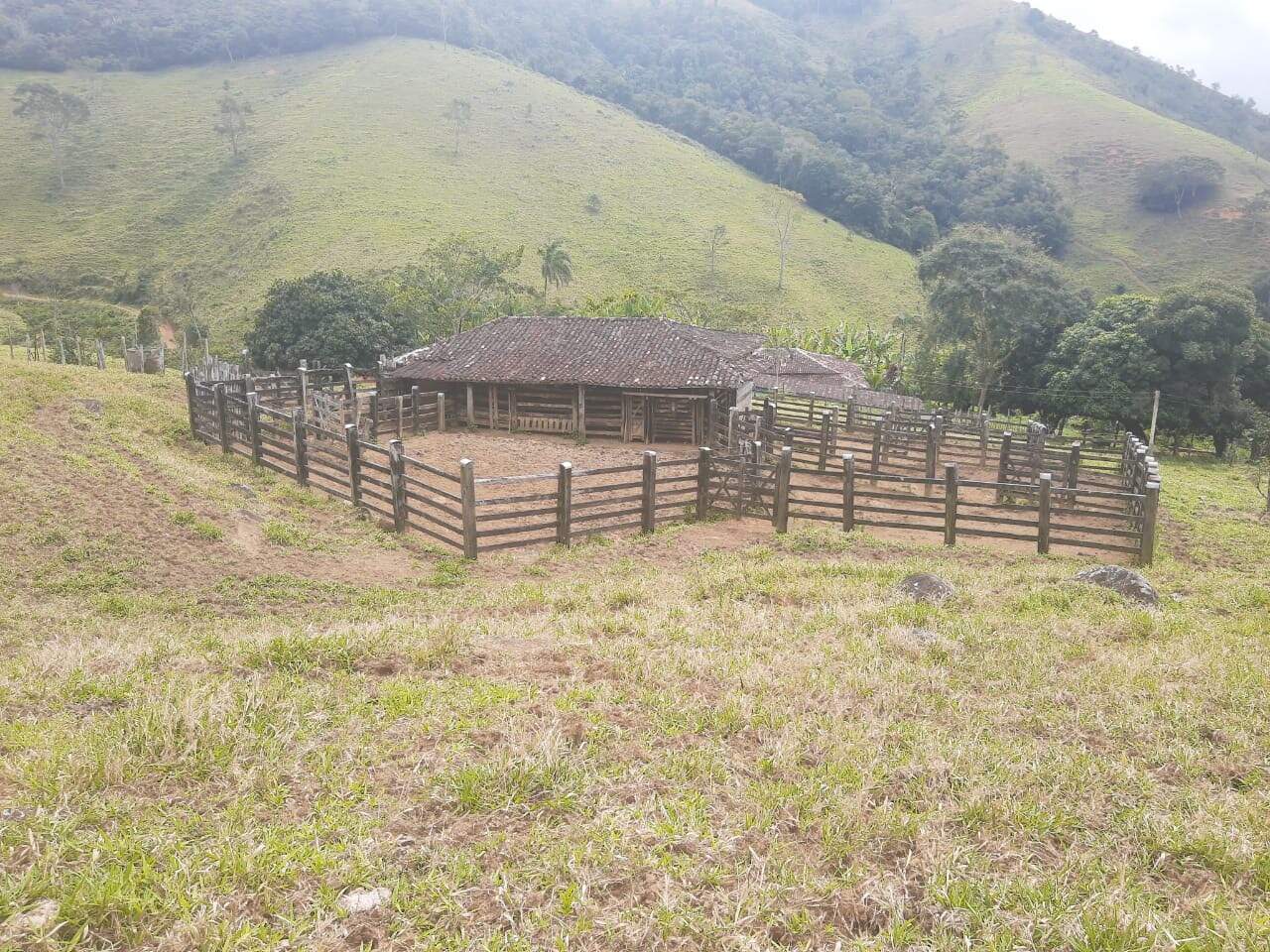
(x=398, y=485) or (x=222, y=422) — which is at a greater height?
(x=222, y=422)

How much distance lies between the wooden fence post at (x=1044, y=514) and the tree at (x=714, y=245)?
162ft

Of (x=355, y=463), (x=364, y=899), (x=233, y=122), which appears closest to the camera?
(x=364, y=899)

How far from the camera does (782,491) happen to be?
12953 millimetres

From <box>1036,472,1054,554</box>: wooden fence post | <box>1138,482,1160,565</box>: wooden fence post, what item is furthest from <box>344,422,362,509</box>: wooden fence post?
<box>1138,482,1160,565</box>: wooden fence post

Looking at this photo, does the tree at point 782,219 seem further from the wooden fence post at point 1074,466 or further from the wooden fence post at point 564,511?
the wooden fence post at point 564,511

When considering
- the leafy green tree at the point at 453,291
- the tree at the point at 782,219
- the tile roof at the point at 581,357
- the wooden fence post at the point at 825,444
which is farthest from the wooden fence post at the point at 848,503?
the tree at the point at 782,219

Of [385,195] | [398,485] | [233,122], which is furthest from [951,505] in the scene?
[233,122]

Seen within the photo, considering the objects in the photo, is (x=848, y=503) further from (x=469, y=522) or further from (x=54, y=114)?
(x=54, y=114)

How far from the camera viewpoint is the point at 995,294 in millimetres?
35094

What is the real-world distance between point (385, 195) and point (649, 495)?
57.0m

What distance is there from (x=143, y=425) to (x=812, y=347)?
118ft

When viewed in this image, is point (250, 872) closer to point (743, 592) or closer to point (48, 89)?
point (743, 592)

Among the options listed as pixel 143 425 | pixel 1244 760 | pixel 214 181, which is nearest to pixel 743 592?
pixel 1244 760

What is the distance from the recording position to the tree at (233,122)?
67938 mm
